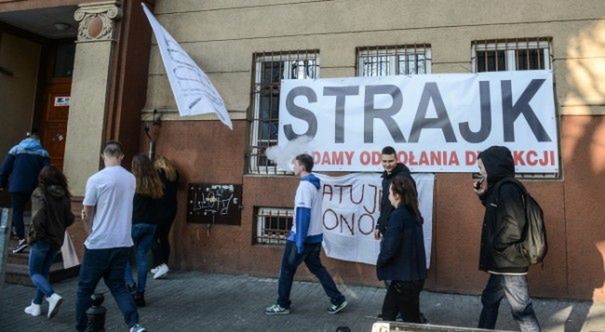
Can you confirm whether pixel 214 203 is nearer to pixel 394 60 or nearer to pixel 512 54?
pixel 394 60

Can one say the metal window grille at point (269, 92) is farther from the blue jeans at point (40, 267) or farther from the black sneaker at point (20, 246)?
the black sneaker at point (20, 246)

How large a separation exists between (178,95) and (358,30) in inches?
112

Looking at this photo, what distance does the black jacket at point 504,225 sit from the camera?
3852 mm

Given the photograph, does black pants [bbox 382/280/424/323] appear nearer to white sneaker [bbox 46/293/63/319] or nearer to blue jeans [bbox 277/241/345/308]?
blue jeans [bbox 277/241/345/308]

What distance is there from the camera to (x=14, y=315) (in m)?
5.18

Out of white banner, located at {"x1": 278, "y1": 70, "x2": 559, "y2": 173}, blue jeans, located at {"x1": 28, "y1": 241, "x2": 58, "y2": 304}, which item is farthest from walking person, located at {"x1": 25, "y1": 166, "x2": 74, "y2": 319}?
white banner, located at {"x1": 278, "y1": 70, "x2": 559, "y2": 173}

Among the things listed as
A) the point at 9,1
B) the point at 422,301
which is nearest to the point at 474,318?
the point at 422,301

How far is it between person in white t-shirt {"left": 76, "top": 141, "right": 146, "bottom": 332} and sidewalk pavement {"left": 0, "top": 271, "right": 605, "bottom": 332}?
2.12ft

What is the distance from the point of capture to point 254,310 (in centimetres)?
544

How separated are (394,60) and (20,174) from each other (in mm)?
5809

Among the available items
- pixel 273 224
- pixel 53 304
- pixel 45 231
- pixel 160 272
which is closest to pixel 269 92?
pixel 273 224

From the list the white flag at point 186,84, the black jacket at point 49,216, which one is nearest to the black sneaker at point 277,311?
the black jacket at point 49,216

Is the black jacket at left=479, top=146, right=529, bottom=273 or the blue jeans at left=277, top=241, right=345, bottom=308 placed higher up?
the black jacket at left=479, top=146, right=529, bottom=273

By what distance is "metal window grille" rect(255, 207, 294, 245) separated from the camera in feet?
23.2
